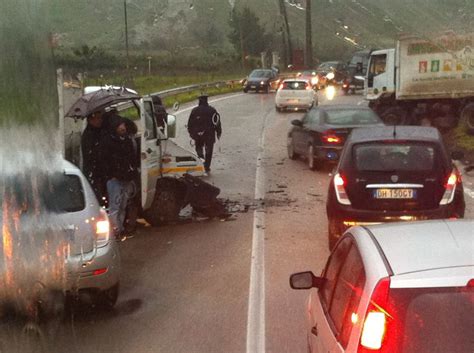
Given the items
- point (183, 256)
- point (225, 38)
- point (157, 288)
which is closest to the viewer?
point (157, 288)

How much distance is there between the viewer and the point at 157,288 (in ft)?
31.0

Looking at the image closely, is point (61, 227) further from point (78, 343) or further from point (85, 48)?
point (85, 48)

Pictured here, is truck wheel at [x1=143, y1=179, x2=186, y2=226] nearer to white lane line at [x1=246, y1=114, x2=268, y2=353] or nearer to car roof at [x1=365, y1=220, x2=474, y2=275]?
white lane line at [x1=246, y1=114, x2=268, y2=353]

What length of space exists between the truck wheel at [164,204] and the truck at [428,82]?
16.1 metres

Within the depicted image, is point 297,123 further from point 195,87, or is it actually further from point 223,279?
point 195,87

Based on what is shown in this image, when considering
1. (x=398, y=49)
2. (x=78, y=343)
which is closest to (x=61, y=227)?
(x=78, y=343)

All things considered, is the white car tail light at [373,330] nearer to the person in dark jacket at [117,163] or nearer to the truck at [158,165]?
the person in dark jacket at [117,163]

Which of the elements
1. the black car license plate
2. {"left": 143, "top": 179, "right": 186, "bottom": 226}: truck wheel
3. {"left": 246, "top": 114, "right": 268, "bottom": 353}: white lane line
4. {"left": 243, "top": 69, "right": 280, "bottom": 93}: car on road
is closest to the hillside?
{"left": 143, "top": 179, "right": 186, "bottom": 226}: truck wheel

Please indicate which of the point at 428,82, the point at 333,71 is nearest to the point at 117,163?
the point at 428,82

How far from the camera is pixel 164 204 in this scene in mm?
13367

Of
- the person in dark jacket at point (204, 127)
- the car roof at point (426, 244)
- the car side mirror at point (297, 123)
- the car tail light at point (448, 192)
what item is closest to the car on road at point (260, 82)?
the car side mirror at point (297, 123)

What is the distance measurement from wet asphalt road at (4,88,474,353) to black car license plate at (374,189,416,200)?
3.44 feet

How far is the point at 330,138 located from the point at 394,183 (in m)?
8.97

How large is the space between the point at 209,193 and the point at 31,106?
7793 millimetres
